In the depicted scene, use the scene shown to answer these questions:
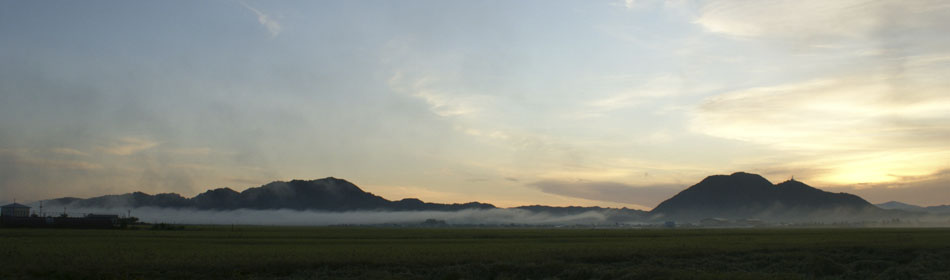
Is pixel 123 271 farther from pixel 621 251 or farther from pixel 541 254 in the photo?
pixel 621 251

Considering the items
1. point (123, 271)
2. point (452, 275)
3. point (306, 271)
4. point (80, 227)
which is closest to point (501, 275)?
point (452, 275)

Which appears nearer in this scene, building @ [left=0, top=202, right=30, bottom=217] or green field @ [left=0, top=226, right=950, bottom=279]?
green field @ [left=0, top=226, right=950, bottom=279]

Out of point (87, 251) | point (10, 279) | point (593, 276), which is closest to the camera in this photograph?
point (10, 279)

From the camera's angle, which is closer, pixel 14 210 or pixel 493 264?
pixel 493 264

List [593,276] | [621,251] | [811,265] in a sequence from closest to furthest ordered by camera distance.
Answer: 1. [593,276]
2. [811,265]
3. [621,251]

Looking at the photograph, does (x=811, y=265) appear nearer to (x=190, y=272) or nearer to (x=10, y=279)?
(x=190, y=272)

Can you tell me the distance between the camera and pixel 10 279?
3806 centimetres

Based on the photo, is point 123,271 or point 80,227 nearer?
point 123,271

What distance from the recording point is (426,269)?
1786 inches

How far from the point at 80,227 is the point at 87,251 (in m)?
86.5

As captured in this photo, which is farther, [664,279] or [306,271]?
[306,271]

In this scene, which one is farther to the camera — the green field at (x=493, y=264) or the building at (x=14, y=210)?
the building at (x=14, y=210)

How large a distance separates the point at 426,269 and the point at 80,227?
111 m

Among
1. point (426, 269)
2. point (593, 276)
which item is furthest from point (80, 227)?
point (593, 276)
